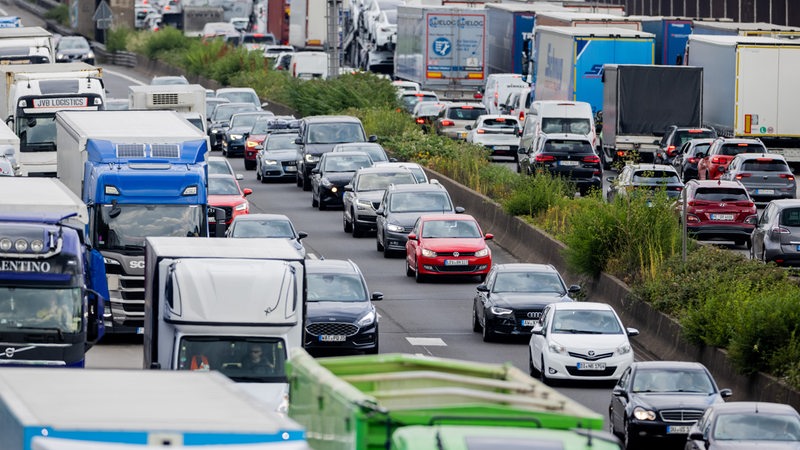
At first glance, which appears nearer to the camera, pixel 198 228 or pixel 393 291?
pixel 198 228

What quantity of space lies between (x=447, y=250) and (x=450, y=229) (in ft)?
1.97

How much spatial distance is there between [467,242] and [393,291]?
1.86 meters

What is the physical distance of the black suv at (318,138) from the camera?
5047 centimetres

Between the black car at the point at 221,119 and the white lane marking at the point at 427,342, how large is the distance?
30.8 metres

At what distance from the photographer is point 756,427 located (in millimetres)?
19688

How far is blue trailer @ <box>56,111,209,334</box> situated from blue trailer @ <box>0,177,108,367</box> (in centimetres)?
627

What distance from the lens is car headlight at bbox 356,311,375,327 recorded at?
2781 cm

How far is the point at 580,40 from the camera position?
57.4 meters

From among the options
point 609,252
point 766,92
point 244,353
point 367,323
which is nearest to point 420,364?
point 244,353

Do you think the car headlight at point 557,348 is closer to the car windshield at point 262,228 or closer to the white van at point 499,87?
the car windshield at point 262,228

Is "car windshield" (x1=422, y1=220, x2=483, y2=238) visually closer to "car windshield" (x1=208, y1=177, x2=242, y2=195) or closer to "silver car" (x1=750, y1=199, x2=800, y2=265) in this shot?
"car windshield" (x1=208, y1=177, x2=242, y2=195)

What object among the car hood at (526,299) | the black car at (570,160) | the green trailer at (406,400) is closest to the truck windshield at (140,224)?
the car hood at (526,299)

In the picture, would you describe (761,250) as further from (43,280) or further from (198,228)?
(43,280)

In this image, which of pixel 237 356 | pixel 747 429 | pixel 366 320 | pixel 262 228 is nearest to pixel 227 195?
pixel 262 228
